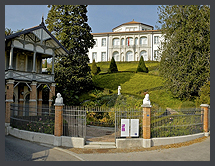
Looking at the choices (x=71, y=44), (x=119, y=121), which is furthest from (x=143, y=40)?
(x=119, y=121)

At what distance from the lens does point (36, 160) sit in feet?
30.6

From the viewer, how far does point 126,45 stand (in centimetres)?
5838

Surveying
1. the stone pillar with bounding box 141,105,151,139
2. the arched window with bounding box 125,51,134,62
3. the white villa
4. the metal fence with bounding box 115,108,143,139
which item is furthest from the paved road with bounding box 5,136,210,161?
the arched window with bounding box 125,51,134,62

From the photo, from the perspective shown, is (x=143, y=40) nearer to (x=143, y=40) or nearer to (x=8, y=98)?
(x=143, y=40)

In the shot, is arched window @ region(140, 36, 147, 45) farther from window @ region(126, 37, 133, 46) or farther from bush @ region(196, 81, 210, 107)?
bush @ region(196, 81, 210, 107)

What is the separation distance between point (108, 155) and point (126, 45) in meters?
51.1

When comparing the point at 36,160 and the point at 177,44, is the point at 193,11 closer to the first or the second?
the point at 177,44

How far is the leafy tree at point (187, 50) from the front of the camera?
67.9 ft

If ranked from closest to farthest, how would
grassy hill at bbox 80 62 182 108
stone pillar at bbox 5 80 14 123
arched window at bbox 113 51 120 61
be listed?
stone pillar at bbox 5 80 14 123 < grassy hill at bbox 80 62 182 108 < arched window at bbox 113 51 120 61

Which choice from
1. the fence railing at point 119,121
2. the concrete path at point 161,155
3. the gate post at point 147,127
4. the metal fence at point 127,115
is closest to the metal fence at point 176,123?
the fence railing at point 119,121

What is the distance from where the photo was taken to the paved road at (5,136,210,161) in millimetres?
9352

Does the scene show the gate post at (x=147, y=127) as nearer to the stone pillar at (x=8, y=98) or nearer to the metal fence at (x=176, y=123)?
the metal fence at (x=176, y=123)

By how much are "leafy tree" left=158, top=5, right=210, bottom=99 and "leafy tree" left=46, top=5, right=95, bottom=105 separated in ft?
33.6

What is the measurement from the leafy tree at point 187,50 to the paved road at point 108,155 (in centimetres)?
1120
